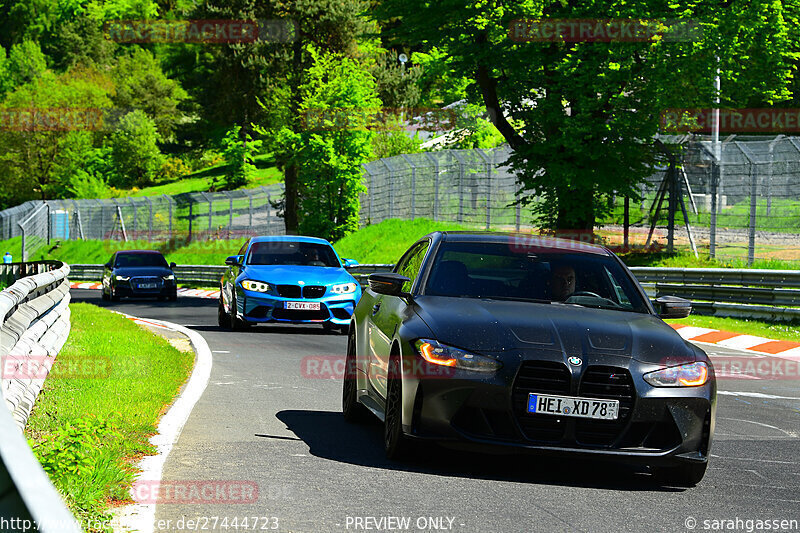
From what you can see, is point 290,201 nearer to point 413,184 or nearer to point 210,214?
point 210,214

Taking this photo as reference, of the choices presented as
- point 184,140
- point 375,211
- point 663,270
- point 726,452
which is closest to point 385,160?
point 375,211

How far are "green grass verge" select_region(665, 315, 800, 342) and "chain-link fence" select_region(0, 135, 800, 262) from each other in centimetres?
442

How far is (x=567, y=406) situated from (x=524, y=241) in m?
2.16

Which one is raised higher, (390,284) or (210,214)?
(390,284)

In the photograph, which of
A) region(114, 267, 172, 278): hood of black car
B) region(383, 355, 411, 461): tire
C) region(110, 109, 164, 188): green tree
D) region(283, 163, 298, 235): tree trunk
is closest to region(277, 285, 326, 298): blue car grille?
region(383, 355, 411, 461): tire

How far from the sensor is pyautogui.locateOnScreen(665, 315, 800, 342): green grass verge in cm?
1921

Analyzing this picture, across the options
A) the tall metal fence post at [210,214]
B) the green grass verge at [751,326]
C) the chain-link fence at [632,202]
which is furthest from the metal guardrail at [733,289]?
the tall metal fence post at [210,214]

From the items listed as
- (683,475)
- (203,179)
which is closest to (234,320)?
(683,475)

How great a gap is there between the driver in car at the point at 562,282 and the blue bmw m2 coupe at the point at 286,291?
1039 centimetres

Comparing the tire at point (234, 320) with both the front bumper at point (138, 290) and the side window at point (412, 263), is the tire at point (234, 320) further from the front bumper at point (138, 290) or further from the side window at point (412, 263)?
the front bumper at point (138, 290)

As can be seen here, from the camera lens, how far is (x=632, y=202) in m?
30.3

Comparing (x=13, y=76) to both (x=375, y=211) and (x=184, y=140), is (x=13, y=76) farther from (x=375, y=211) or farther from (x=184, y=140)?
(x=375, y=211)

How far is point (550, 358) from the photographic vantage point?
6.61 meters

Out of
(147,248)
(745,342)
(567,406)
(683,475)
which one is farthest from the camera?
(147,248)
